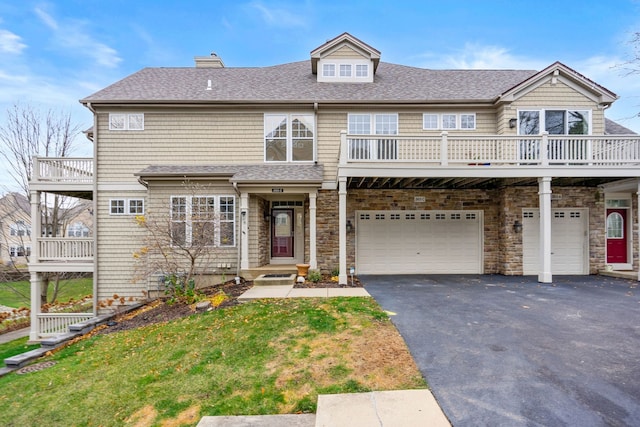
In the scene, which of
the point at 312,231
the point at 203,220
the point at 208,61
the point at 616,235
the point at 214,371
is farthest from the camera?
the point at 208,61

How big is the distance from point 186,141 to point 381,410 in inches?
416

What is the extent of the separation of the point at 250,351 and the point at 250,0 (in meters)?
18.4

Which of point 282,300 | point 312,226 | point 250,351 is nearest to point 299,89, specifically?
point 312,226

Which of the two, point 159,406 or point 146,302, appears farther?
point 146,302

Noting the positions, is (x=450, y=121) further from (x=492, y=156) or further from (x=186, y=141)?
(x=186, y=141)

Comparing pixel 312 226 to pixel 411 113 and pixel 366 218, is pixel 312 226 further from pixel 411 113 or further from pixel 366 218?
pixel 411 113

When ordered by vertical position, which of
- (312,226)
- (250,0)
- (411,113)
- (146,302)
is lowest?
(146,302)

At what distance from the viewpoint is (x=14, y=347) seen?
32.0ft

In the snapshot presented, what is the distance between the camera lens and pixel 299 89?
445 inches

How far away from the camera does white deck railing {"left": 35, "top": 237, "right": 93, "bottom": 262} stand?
34.2 feet

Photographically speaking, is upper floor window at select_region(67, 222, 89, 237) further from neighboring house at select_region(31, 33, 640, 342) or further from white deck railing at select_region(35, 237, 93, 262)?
neighboring house at select_region(31, 33, 640, 342)

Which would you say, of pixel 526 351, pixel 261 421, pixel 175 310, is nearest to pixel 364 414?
pixel 261 421

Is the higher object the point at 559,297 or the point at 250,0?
the point at 250,0

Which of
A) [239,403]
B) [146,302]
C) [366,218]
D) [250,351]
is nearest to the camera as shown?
[239,403]
